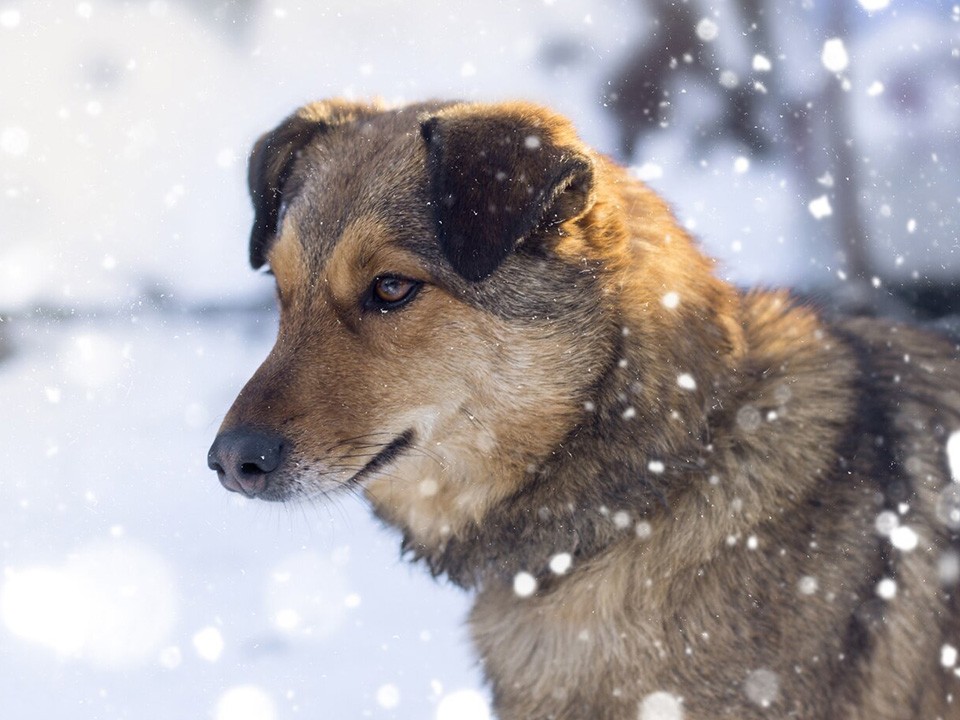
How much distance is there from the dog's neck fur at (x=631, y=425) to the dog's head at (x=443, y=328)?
58mm

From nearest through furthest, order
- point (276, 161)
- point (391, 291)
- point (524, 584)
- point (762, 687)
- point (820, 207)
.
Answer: point (762, 687)
point (391, 291)
point (524, 584)
point (276, 161)
point (820, 207)

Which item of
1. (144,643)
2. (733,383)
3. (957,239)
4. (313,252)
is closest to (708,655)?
(733,383)

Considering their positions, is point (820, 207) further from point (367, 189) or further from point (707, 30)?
point (367, 189)

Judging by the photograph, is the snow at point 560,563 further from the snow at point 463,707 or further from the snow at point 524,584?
the snow at point 463,707

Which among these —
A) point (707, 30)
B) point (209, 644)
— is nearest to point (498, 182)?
point (707, 30)

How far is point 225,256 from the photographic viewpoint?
23.8 ft

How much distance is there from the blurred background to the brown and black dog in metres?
0.50

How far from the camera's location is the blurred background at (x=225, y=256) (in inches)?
213

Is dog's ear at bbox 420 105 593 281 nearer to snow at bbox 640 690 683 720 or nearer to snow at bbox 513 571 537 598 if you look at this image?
snow at bbox 513 571 537 598

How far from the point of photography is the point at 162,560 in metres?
6.58

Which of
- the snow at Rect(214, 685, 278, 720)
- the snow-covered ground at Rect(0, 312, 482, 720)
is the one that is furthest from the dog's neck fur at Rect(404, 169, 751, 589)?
the snow at Rect(214, 685, 278, 720)

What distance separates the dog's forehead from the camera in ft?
9.96

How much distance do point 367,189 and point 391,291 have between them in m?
0.38

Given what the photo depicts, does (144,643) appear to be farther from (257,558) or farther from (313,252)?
(313,252)
